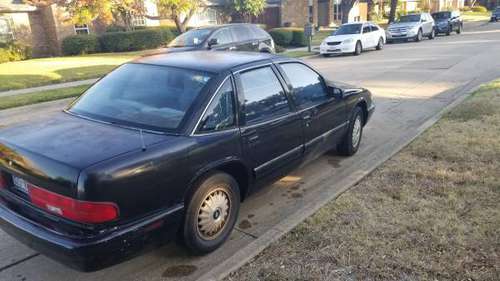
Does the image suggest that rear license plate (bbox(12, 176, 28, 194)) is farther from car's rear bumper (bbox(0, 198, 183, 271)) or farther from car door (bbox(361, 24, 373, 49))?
car door (bbox(361, 24, 373, 49))

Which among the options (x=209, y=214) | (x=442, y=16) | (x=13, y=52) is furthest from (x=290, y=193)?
(x=442, y=16)

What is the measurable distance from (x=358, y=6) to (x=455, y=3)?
39.1 metres

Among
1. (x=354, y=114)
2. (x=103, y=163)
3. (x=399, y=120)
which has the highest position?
(x=103, y=163)

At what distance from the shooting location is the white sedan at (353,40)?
19688mm

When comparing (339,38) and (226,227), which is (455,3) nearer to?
(339,38)

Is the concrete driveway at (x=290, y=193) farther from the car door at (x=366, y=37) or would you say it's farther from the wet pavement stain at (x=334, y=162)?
the car door at (x=366, y=37)

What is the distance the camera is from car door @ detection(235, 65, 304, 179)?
393 cm

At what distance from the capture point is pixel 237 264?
344cm

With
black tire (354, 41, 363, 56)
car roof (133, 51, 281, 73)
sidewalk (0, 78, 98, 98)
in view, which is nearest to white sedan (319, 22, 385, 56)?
black tire (354, 41, 363, 56)

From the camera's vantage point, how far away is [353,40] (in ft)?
64.7

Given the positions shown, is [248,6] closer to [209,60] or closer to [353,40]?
[353,40]

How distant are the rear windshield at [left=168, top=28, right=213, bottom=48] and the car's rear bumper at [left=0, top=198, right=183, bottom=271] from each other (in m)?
10.1

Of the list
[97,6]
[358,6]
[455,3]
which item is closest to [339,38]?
[97,6]

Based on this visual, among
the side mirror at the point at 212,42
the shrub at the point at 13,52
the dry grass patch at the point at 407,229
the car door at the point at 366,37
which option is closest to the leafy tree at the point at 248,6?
the car door at the point at 366,37
